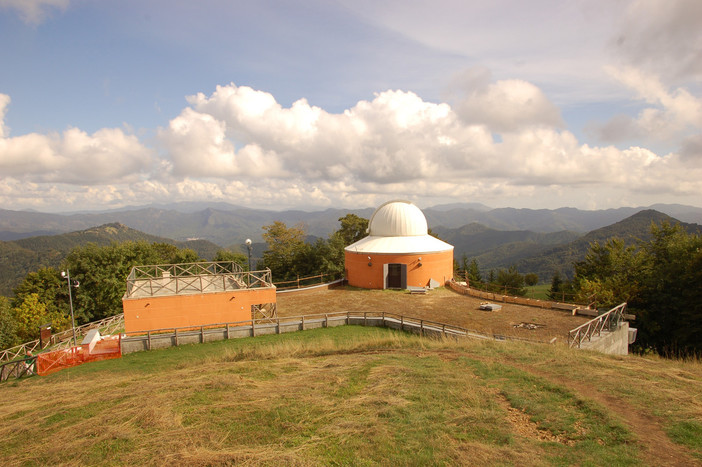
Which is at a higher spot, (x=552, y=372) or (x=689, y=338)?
(x=552, y=372)

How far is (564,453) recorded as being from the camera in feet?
17.8

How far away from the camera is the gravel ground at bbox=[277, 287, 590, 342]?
665 inches

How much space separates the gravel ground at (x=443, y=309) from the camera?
1689 cm

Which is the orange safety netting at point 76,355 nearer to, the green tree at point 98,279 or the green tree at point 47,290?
the green tree at point 98,279

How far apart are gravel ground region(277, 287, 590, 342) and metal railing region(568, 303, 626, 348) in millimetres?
551

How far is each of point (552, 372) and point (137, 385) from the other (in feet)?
35.5

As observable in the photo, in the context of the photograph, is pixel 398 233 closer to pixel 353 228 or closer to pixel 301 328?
pixel 353 228

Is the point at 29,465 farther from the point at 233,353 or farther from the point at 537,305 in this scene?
the point at 537,305

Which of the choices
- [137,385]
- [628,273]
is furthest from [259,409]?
[628,273]

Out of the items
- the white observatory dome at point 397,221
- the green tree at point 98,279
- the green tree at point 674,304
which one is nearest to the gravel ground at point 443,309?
the white observatory dome at point 397,221

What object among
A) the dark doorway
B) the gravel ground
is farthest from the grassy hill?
the dark doorway

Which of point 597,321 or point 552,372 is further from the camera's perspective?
point 597,321

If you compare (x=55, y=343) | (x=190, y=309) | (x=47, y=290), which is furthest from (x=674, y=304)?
(x=47, y=290)

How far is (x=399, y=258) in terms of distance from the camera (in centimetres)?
2648
